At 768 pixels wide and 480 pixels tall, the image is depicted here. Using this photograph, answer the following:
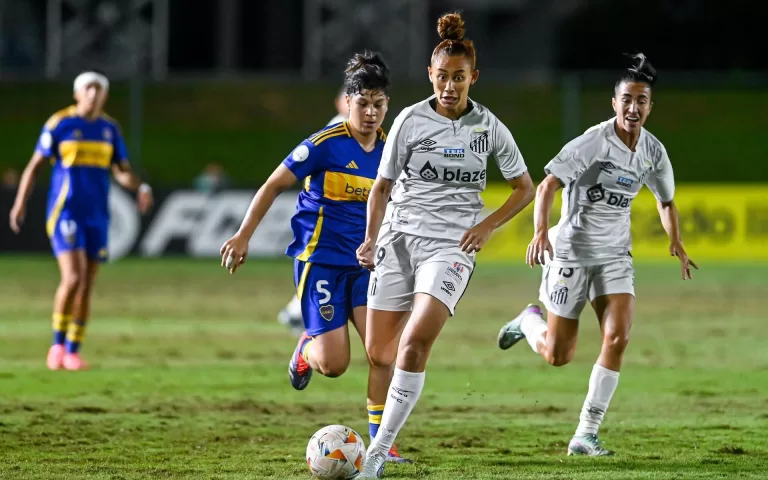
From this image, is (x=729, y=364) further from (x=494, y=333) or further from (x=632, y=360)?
(x=494, y=333)

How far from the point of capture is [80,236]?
11109 mm

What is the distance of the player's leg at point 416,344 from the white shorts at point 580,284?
1178mm

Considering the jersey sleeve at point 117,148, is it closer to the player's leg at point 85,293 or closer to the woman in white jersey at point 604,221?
the player's leg at point 85,293

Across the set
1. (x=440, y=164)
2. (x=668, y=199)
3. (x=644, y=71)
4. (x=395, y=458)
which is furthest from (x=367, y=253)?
(x=668, y=199)

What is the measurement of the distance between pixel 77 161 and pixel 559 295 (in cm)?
521

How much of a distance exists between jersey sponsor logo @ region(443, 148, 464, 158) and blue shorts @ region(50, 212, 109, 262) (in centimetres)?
519

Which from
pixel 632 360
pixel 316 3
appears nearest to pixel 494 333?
pixel 632 360

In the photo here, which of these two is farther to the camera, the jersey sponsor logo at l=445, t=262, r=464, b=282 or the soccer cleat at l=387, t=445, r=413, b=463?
the soccer cleat at l=387, t=445, r=413, b=463

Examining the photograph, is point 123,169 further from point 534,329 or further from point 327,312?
point 534,329

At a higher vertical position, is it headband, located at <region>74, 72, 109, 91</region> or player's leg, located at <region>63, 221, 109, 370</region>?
headband, located at <region>74, 72, 109, 91</region>

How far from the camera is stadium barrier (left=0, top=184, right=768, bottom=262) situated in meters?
24.6

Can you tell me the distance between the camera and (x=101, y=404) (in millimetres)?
9242

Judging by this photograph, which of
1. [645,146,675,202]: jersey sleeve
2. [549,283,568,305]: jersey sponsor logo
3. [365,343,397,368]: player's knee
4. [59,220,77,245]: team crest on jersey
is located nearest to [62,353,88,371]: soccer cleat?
[59,220,77,245]: team crest on jersey

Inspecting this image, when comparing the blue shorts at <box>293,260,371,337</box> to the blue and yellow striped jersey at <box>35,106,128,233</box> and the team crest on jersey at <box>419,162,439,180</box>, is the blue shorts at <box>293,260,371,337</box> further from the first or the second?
the blue and yellow striped jersey at <box>35,106,128,233</box>
